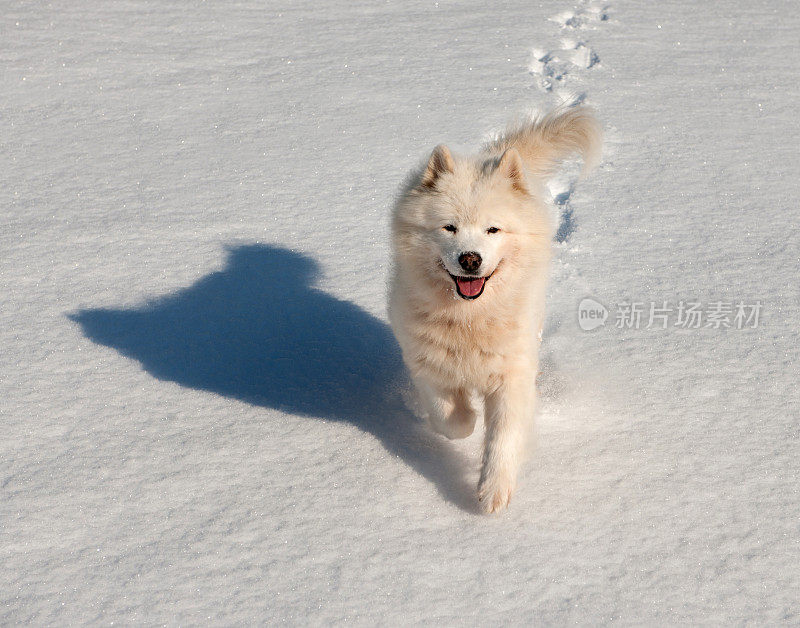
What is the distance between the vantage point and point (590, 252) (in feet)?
15.2

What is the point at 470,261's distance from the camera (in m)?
2.77

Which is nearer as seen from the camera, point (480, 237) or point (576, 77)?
point (480, 237)

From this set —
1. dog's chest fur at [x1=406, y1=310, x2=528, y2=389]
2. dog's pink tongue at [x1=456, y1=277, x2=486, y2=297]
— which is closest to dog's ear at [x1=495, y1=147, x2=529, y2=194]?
dog's pink tongue at [x1=456, y1=277, x2=486, y2=297]

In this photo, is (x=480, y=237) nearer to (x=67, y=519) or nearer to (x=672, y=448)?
(x=672, y=448)

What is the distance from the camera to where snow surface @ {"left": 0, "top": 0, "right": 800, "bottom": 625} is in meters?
2.58

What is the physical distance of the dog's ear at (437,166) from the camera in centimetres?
302

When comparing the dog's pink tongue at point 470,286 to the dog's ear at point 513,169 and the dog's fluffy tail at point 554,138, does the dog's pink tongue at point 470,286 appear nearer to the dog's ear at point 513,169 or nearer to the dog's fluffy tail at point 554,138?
the dog's ear at point 513,169

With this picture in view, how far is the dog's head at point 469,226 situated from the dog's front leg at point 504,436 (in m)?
0.41

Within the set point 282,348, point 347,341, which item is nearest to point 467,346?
point 347,341

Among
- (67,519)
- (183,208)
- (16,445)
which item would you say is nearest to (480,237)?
(67,519)

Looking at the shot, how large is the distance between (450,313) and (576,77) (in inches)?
180

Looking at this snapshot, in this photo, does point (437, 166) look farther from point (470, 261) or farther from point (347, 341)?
point (347, 341)

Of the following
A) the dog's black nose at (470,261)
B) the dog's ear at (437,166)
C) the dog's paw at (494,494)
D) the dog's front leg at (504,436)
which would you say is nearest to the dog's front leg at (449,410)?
the dog's front leg at (504,436)

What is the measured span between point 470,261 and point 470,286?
156 millimetres
